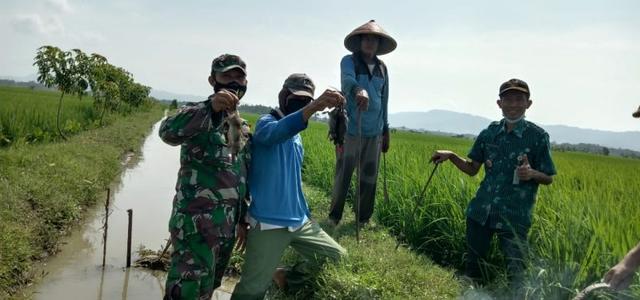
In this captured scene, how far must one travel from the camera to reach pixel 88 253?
14.9ft

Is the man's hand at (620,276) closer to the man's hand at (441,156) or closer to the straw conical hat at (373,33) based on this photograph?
the man's hand at (441,156)

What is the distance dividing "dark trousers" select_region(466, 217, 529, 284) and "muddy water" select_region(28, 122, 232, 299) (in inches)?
71.3

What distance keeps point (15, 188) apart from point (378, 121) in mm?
3579

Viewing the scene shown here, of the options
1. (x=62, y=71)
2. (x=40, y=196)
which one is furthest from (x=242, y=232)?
(x=62, y=71)

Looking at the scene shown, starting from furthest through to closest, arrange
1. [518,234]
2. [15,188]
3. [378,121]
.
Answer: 1. [15,188]
2. [378,121]
3. [518,234]

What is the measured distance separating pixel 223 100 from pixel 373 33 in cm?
216

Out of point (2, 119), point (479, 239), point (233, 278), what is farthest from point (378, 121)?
point (2, 119)

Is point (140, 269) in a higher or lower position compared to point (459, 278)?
lower

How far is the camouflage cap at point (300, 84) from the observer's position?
259 cm

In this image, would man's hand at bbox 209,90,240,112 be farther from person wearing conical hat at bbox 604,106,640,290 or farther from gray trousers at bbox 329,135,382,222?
gray trousers at bbox 329,135,382,222

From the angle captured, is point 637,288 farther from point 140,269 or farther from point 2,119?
point 2,119

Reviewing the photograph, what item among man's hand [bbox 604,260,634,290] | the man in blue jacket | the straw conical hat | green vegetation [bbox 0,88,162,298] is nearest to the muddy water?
green vegetation [bbox 0,88,162,298]

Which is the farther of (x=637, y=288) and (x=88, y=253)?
(x=88, y=253)

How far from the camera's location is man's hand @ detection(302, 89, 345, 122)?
2322 millimetres
